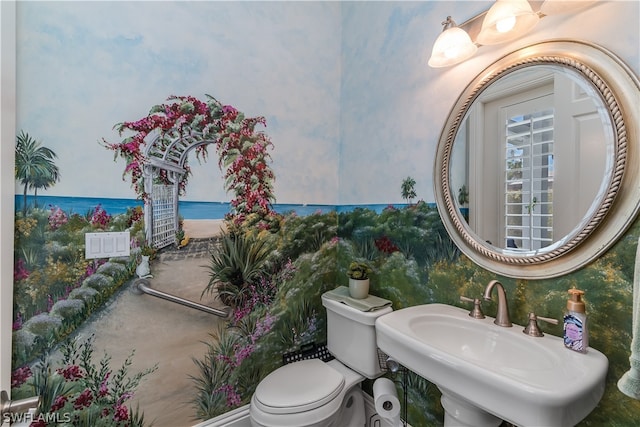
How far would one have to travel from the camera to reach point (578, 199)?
35.4 inches

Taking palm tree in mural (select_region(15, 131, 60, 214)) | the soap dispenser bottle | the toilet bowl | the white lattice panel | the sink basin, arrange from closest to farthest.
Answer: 1. the sink basin
2. the soap dispenser bottle
3. palm tree in mural (select_region(15, 131, 60, 214))
4. the toilet bowl
5. the white lattice panel

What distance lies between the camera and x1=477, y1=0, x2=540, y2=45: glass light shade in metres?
0.94

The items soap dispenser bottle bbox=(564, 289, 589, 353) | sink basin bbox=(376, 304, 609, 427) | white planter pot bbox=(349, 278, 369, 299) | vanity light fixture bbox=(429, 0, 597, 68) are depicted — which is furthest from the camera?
white planter pot bbox=(349, 278, 369, 299)

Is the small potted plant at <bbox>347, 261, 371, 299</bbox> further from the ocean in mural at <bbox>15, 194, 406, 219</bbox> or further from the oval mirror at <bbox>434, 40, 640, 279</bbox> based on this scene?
the oval mirror at <bbox>434, 40, 640, 279</bbox>

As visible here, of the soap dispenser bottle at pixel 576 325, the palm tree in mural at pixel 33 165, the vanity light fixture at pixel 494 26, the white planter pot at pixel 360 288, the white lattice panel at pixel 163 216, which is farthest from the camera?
the white planter pot at pixel 360 288

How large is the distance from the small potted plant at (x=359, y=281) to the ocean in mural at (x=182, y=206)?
34cm

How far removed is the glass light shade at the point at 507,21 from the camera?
94cm

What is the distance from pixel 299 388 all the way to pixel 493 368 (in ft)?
2.98

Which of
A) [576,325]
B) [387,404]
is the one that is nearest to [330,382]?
[387,404]

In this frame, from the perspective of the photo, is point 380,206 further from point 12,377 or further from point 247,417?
point 12,377

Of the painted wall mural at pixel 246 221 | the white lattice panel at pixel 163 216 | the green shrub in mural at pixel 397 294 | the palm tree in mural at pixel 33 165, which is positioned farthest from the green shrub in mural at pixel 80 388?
the palm tree in mural at pixel 33 165

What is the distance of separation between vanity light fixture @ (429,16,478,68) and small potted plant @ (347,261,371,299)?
106cm

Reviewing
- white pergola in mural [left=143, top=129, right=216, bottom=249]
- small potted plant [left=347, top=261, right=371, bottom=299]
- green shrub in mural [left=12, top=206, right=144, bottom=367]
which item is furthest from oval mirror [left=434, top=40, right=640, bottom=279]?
green shrub in mural [left=12, top=206, right=144, bottom=367]

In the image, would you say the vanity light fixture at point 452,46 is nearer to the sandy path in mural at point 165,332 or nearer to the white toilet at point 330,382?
the white toilet at point 330,382
